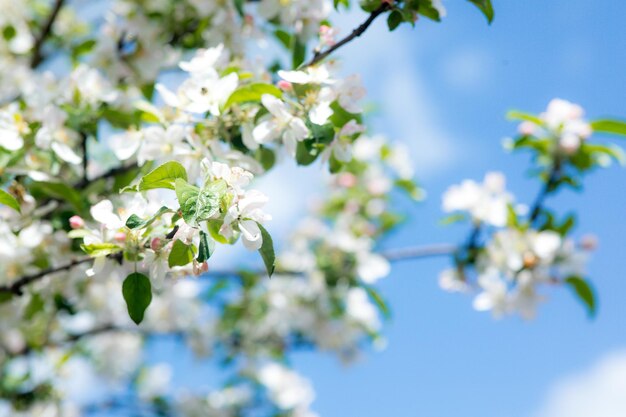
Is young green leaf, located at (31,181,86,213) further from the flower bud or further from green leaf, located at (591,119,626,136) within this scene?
green leaf, located at (591,119,626,136)

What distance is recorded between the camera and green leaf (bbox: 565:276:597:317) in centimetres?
245

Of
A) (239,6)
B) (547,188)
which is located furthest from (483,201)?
(239,6)

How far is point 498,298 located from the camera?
255cm

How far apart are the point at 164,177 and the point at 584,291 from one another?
1836mm

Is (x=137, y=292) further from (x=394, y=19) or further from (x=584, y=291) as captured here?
(x=584, y=291)

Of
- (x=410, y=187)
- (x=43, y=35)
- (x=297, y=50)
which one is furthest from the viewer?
(x=410, y=187)

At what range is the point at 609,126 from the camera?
2.34 m

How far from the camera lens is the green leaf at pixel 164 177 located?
3.65 ft

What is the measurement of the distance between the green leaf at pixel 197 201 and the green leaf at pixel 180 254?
0.40 ft

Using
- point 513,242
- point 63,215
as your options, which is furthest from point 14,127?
point 513,242

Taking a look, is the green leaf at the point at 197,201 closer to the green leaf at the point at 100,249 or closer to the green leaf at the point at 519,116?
the green leaf at the point at 100,249

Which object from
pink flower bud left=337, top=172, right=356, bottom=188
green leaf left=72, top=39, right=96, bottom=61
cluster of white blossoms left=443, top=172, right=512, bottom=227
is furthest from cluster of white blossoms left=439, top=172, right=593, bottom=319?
green leaf left=72, top=39, right=96, bottom=61

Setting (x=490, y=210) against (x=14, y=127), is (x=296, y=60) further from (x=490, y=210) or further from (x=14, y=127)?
(x=490, y=210)

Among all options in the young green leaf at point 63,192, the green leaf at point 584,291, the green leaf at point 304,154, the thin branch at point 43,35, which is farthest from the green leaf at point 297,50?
the green leaf at point 584,291
